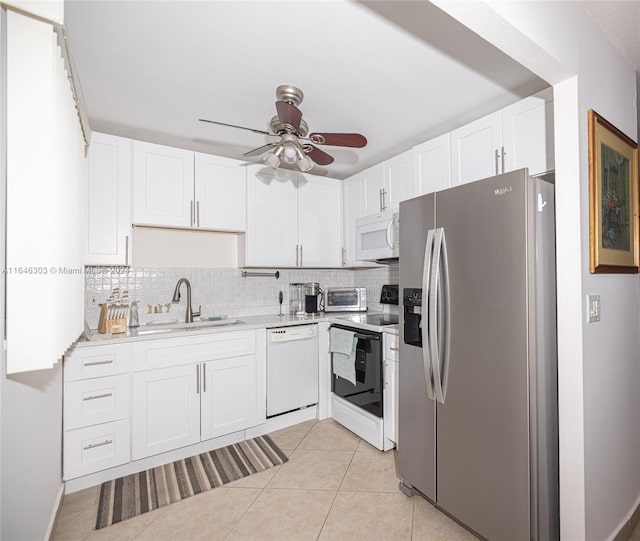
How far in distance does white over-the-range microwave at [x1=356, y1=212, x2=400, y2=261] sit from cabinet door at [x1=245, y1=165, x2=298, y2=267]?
2.05 ft

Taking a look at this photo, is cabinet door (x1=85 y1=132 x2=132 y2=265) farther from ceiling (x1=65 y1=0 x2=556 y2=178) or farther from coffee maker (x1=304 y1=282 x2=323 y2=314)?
coffee maker (x1=304 y1=282 x2=323 y2=314)

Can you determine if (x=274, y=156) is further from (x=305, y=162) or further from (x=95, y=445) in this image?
(x=95, y=445)

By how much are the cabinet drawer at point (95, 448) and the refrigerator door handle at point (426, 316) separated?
6.33 feet

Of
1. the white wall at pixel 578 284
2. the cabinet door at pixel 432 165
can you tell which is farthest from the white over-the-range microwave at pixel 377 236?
the white wall at pixel 578 284

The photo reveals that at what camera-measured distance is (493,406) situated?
5.09ft

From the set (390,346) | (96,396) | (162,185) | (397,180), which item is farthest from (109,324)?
(397,180)

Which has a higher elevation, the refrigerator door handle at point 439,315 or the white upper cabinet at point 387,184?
the white upper cabinet at point 387,184

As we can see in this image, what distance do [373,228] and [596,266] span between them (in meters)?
1.79

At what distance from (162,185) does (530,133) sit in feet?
8.28

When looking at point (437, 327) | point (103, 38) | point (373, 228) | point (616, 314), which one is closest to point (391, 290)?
point (373, 228)

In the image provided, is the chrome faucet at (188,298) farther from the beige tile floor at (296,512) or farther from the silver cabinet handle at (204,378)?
the beige tile floor at (296,512)

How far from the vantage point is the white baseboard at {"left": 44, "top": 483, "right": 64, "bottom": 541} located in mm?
1680

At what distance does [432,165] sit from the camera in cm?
253

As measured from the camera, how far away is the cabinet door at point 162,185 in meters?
2.57
